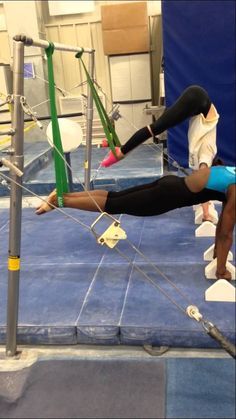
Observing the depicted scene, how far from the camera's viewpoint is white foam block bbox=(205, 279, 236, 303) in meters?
2.11

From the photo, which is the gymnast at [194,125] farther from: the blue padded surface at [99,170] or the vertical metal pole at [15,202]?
the blue padded surface at [99,170]

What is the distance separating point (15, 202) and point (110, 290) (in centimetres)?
85

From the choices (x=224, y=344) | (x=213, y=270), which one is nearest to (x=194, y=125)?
(x=213, y=270)

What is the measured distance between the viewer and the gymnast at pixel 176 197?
6.75 feet

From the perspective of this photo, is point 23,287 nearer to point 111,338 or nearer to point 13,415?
point 111,338

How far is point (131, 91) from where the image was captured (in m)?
6.45

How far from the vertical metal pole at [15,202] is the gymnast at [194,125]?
0.84m

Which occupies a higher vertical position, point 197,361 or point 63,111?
point 63,111

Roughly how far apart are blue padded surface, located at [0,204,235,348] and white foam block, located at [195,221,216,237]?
0.21 feet

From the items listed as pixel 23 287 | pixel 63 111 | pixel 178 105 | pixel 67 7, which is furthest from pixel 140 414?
pixel 67 7

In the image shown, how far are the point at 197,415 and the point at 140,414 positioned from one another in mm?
233

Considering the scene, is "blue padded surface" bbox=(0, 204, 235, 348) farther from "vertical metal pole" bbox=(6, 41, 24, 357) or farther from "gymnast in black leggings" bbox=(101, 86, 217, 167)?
"gymnast in black leggings" bbox=(101, 86, 217, 167)

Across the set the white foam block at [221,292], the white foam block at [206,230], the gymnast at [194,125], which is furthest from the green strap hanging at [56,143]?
the white foam block at [206,230]

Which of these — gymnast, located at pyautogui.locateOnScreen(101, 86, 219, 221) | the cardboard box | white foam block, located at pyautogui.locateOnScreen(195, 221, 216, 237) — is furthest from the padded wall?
gymnast, located at pyautogui.locateOnScreen(101, 86, 219, 221)
